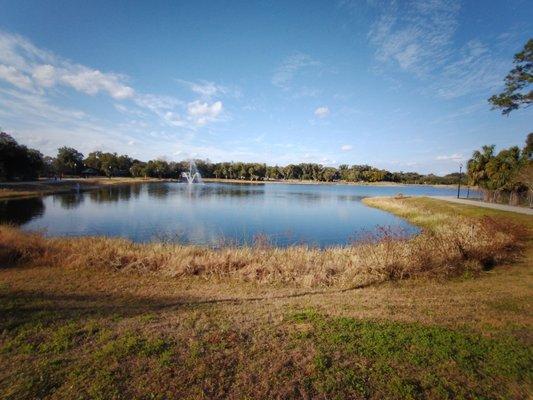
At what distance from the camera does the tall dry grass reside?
1155 centimetres

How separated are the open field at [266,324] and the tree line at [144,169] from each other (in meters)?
58.7

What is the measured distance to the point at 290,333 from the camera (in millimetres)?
6387

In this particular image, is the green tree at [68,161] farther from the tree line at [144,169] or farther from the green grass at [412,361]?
the green grass at [412,361]

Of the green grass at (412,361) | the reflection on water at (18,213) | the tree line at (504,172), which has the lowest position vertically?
the reflection on water at (18,213)

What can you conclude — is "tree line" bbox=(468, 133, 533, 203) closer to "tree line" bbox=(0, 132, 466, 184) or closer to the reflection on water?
the reflection on water

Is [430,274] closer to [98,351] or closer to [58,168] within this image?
[98,351]

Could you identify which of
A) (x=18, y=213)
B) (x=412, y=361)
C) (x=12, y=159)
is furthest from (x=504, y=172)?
(x=12, y=159)

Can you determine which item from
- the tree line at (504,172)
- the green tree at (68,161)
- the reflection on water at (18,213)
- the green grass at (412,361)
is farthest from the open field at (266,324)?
the green tree at (68,161)

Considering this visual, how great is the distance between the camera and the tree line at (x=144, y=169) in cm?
5862

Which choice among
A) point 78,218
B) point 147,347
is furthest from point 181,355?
point 78,218

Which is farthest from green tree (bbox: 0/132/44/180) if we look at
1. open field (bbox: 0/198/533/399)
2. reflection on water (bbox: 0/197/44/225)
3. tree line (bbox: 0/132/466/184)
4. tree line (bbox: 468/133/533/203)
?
tree line (bbox: 468/133/533/203)

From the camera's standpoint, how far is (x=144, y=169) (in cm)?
13450

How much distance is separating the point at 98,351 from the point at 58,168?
118m

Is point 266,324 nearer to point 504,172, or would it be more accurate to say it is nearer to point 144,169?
point 504,172
